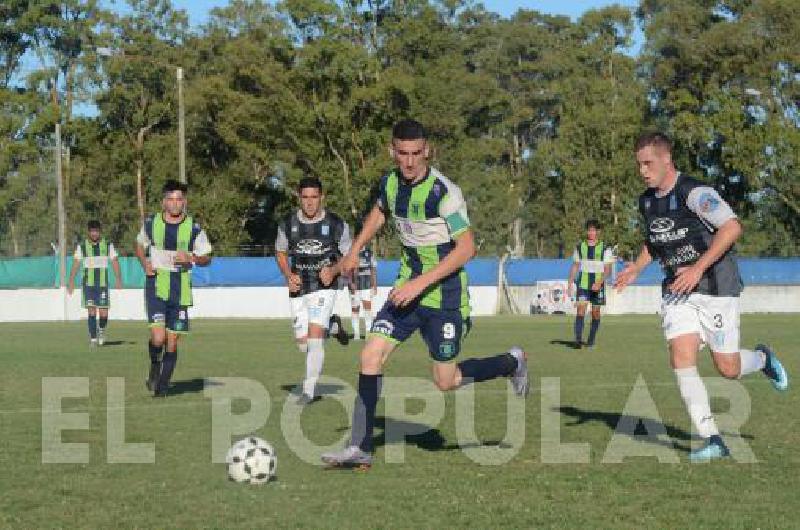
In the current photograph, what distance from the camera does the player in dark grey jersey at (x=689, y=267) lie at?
8883mm

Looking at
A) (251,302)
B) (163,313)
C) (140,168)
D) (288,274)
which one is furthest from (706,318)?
(140,168)

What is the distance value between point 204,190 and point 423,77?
471 inches

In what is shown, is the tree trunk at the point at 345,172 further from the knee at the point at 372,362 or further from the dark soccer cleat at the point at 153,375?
the knee at the point at 372,362

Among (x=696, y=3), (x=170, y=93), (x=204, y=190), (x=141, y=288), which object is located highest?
(x=696, y=3)

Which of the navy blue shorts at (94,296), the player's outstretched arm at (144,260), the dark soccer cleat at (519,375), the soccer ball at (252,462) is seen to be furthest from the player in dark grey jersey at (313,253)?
the navy blue shorts at (94,296)

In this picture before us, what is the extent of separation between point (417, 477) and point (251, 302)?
1383 inches

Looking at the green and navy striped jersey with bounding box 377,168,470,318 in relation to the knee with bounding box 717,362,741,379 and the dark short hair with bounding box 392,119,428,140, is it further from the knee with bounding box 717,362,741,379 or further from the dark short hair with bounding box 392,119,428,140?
the knee with bounding box 717,362,741,379

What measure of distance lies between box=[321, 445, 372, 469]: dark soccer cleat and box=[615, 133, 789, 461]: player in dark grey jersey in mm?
2268

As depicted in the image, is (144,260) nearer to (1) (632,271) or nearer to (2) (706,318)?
(1) (632,271)

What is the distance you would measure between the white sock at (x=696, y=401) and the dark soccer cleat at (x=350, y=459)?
7.53ft

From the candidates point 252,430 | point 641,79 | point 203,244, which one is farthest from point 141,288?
point 641,79

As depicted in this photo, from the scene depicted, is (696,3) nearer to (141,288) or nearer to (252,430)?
(141,288)

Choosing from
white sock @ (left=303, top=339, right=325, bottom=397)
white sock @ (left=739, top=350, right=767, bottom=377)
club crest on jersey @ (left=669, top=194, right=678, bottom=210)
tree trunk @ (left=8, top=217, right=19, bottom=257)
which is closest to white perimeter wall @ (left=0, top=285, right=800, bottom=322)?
white sock @ (left=303, top=339, right=325, bottom=397)

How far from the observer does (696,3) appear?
6425 centimetres
